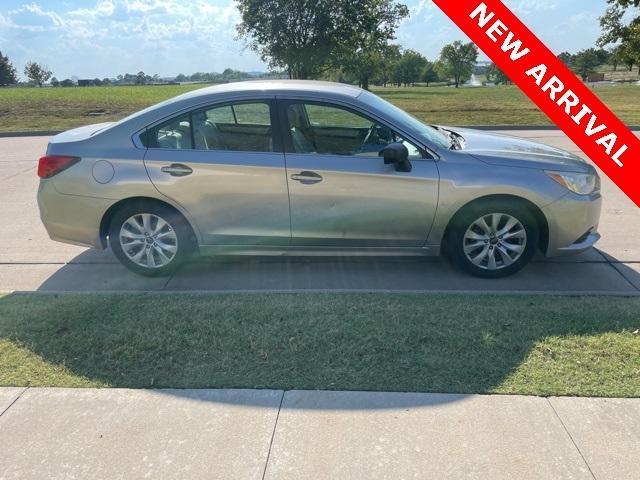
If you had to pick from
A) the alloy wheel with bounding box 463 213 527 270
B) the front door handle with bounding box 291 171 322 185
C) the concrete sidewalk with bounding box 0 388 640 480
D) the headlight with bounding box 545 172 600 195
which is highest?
the front door handle with bounding box 291 171 322 185

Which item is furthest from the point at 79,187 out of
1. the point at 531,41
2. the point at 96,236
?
the point at 531,41

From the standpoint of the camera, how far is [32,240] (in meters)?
5.79

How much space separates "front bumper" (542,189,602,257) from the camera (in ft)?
14.3

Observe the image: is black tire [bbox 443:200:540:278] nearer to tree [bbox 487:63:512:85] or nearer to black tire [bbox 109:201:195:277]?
black tire [bbox 109:201:195:277]

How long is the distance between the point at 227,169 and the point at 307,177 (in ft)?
2.19

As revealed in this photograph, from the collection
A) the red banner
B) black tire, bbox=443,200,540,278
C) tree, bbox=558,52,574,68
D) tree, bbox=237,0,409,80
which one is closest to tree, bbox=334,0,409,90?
tree, bbox=237,0,409,80

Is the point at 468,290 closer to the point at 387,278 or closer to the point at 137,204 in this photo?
the point at 387,278

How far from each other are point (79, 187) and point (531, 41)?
5.44m

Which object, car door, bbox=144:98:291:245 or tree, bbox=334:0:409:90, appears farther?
tree, bbox=334:0:409:90

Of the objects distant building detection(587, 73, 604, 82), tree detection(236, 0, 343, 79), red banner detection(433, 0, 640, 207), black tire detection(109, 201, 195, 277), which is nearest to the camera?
black tire detection(109, 201, 195, 277)

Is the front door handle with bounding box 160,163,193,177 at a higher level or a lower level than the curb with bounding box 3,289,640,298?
higher

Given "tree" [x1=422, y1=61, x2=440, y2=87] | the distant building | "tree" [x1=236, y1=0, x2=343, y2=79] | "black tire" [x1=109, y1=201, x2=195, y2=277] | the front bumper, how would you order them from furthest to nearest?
"tree" [x1=422, y1=61, x2=440, y2=87], the distant building, "tree" [x1=236, y1=0, x2=343, y2=79], "black tire" [x1=109, y1=201, x2=195, y2=277], the front bumper

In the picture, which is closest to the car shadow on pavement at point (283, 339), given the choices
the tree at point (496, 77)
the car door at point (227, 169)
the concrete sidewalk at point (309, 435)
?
the concrete sidewalk at point (309, 435)

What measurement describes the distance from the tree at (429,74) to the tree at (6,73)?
225 ft
